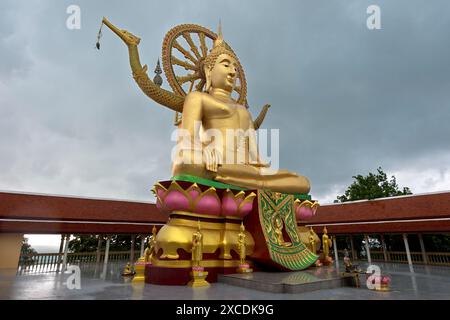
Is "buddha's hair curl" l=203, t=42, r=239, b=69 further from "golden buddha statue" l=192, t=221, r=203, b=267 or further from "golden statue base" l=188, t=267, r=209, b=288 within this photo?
"golden statue base" l=188, t=267, r=209, b=288

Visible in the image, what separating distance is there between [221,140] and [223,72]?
89.4 inches

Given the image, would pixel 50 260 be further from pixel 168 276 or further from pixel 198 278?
pixel 198 278

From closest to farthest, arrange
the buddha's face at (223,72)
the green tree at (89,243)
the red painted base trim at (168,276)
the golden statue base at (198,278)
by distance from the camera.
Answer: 1. the golden statue base at (198,278)
2. the red painted base trim at (168,276)
3. the buddha's face at (223,72)
4. the green tree at (89,243)

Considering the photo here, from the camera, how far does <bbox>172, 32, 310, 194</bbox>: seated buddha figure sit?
6801 millimetres

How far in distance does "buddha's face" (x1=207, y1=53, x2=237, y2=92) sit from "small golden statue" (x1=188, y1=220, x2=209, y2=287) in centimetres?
500

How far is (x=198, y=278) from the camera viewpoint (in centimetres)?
550

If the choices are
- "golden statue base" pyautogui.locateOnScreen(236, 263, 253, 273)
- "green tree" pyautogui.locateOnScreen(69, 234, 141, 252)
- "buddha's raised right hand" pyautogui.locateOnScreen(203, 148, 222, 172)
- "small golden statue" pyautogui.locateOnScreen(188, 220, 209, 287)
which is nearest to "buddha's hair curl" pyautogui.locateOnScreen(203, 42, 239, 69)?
"buddha's raised right hand" pyautogui.locateOnScreen(203, 148, 222, 172)

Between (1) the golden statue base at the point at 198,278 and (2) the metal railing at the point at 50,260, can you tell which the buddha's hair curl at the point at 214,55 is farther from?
(2) the metal railing at the point at 50,260

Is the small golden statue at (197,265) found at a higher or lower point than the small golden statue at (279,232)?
lower

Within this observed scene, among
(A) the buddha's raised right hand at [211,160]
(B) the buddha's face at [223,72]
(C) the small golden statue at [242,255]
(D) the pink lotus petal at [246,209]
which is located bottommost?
(C) the small golden statue at [242,255]

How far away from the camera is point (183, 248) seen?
19.1 feet

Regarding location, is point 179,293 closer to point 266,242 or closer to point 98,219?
point 266,242

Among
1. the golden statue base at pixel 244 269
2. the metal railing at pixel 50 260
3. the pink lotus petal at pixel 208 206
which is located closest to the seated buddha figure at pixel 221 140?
the pink lotus petal at pixel 208 206

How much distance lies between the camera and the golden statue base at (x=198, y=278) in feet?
17.8
